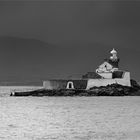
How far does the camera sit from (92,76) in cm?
9075

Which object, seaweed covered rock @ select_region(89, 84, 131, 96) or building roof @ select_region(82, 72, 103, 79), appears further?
building roof @ select_region(82, 72, 103, 79)

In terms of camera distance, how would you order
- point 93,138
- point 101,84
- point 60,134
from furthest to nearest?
point 101,84, point 60,134, point 93,138

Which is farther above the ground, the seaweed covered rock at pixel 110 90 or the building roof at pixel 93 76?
the building roof at pixel 93 76

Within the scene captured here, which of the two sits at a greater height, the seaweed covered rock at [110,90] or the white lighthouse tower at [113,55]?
the white lighthouse tower at [113,55]

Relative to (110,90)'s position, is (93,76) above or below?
above

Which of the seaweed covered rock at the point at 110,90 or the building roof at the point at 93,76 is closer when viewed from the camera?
the seaweed covered rock at the point at 110,90

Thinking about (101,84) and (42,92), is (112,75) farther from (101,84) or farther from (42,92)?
(42,92)

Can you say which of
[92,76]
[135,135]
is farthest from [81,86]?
[135,135]

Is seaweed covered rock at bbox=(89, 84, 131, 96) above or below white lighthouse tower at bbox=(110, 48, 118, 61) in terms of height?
below

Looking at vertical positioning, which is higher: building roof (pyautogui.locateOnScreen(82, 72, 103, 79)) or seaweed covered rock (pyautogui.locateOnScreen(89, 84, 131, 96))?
building roof (pyautogui.locateOnScreen(82, 72, 103, 79))

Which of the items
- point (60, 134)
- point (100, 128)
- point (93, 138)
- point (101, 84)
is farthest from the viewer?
point (101, 84)

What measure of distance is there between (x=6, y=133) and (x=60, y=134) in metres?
4.06

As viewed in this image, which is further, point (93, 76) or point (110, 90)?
point (93, 76)

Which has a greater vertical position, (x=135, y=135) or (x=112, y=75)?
(x=112, y=75)
